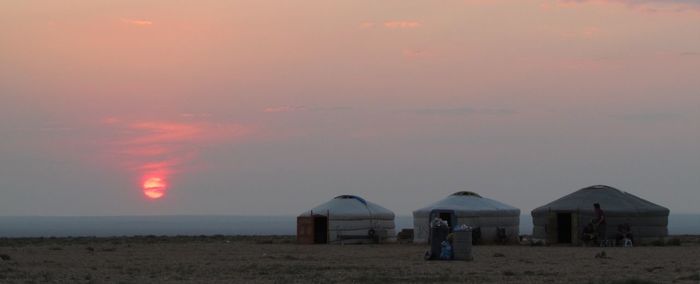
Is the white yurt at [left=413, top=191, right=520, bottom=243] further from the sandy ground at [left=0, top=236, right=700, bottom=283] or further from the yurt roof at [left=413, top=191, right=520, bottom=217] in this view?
the sandy ground at [left=0, top=236, right=700, bottom=283]

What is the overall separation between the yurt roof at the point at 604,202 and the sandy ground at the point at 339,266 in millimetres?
6567

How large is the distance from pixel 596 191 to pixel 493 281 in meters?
24.5

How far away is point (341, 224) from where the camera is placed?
46844 millimetres

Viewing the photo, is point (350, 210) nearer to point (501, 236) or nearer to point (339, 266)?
point (501, 236)

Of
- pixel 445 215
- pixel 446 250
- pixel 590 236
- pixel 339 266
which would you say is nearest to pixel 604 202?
pixel 590 236

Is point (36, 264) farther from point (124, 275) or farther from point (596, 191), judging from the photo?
point (596, 191)

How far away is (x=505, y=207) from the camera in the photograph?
4866 centimetres

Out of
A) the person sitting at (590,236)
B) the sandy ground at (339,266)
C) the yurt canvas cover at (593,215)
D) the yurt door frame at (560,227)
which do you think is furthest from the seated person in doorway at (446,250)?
the yurt door frame at (560,227)

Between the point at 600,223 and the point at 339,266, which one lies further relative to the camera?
the point at 600,223

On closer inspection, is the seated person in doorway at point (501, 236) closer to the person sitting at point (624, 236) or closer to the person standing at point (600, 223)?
the person standing at point (600, 223)

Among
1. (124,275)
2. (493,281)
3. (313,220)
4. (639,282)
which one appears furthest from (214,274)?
(313,220)

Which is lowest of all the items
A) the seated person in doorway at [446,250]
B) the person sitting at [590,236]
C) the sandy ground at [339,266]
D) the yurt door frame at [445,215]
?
the sandy ground at [339,266]

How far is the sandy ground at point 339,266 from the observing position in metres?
24.0

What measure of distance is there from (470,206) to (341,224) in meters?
5.04
